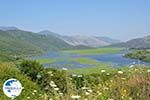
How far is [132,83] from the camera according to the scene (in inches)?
309

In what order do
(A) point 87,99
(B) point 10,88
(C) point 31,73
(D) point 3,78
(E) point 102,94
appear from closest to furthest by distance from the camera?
1. (B) point 10,88
2. (A) point 87,99
3. (E) point 102,94
4. (D) point 3,78
5. (C) point 31,73

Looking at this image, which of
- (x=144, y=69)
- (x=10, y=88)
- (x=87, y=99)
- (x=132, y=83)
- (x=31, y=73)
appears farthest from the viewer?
(x=31, y=73)

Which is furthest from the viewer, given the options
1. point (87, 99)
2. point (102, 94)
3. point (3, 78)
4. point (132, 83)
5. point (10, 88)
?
point (3, 78)

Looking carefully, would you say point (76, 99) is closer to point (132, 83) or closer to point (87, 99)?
point (87, 99)

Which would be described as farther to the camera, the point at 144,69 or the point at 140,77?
the point at 144,69

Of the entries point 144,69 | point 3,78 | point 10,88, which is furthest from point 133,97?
point 3,78

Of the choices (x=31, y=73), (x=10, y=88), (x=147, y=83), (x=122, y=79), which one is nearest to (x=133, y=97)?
(x=147, y=83)

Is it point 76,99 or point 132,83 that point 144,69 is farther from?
point 76,99

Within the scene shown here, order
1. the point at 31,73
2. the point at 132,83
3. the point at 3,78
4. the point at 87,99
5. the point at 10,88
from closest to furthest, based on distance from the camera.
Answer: the point at 10,88
the point at 87,99
the point at 132,83
the point at 3,78
the point at 31,73

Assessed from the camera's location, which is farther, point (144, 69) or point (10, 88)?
point (144, 69)

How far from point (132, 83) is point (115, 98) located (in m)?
1.02

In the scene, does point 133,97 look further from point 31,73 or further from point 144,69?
point 31,73

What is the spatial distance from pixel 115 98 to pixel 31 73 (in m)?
19.3

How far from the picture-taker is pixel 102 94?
7160 millimetres
